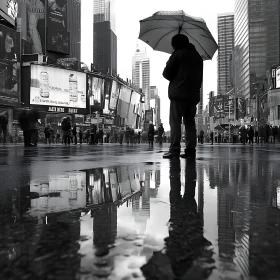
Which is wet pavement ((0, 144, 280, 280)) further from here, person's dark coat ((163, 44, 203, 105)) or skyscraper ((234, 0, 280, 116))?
skyscraper ((234, 0, 280, 116))

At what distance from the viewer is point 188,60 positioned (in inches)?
155

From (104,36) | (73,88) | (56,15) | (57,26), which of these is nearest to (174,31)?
(73,88)

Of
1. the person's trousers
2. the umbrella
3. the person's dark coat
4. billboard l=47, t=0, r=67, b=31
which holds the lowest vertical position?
the person's trousers

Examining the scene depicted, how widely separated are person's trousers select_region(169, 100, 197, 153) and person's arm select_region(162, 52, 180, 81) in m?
0.35

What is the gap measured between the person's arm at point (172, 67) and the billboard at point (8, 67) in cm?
3709

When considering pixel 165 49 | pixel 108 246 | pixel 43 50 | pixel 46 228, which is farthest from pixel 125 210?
pixel 43 50

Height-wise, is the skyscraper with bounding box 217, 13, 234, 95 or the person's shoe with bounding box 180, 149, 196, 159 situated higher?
the skyscraper with bounding box 217, 13, 234, 95

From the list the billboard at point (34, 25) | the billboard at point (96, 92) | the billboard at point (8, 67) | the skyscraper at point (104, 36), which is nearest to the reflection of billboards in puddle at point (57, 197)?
the billboard at point (8, 67)

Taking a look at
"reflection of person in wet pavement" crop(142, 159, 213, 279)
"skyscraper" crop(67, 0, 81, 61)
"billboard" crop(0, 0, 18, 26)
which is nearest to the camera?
"reflection of person in wet pavement" crop(142, 159, 213, 279)

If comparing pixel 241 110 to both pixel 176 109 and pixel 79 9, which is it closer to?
pixel 176 109

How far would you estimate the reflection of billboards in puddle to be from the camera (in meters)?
1.02

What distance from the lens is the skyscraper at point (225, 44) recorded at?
149125mm

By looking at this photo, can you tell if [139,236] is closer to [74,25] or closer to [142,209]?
[142,209]

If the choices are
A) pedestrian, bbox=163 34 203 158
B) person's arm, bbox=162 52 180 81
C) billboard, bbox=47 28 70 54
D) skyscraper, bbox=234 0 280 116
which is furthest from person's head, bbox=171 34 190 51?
skyscraper, bbox=234 0 280 116
